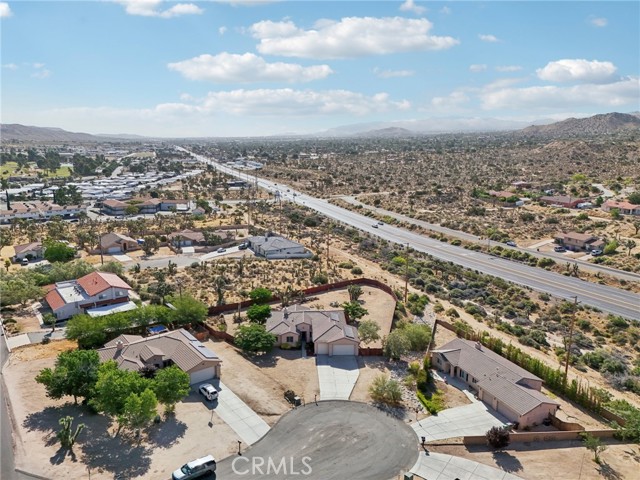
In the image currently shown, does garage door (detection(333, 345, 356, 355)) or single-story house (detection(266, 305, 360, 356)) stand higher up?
single-story house (detection(266, 305, 360, 356))

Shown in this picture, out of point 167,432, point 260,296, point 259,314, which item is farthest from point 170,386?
point 260,296

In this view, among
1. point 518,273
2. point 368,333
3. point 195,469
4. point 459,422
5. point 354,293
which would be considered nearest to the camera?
point 195,469

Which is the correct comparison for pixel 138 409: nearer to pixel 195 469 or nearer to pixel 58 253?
pixel 195 469

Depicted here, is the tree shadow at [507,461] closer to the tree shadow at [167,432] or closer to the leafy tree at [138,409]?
the tree shadow at [167,432]

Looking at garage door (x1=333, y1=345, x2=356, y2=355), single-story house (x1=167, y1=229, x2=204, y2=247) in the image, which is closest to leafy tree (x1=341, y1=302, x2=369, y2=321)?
garage door (x1=333, y1=345, x2=356, y2=355)

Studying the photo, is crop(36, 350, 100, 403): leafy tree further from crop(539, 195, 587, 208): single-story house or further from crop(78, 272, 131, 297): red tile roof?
crop(539, 195, 587, 208): single-story house

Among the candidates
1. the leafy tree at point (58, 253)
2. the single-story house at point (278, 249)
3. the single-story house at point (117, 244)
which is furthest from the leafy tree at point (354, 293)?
the leafy tree at point (58, 253)

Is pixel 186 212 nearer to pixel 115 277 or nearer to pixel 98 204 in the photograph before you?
pixel 98 204

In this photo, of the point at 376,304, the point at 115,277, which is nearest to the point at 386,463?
the point at 376,304
